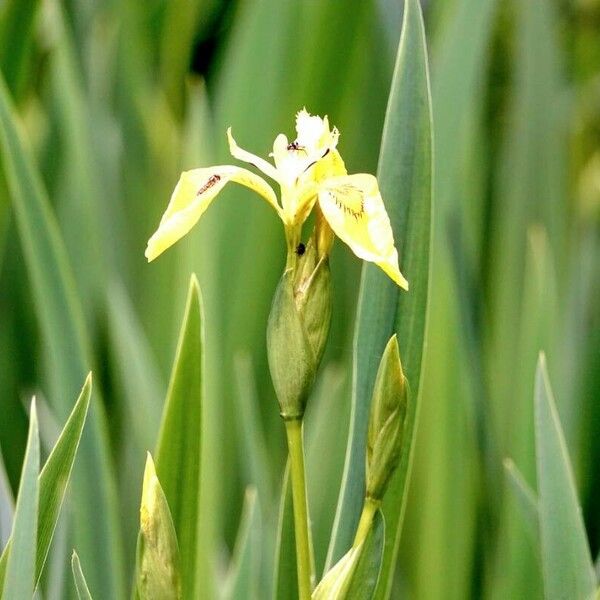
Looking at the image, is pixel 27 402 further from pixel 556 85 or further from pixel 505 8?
pixel 505 8

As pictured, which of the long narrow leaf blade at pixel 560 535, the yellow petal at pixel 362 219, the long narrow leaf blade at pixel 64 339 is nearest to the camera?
the yellow petal at pixel 362 219

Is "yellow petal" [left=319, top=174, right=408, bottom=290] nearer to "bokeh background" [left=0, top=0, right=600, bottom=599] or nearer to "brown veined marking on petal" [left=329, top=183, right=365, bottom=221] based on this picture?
"brown veined marking on petal" [left=329, top=183, right=365, bottom=221]

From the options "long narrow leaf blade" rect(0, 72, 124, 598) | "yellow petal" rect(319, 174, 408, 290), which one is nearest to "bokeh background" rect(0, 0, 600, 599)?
"long narrow leaf blade" rect(0, 72, 124, 598)

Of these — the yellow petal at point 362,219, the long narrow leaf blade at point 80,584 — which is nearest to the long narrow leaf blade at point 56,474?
the long narrow leaf blade at point 80,584

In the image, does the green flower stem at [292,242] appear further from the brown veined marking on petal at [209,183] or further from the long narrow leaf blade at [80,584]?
the long narrow leaf blade at [80,584]

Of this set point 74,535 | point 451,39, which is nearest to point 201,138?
point 451,39

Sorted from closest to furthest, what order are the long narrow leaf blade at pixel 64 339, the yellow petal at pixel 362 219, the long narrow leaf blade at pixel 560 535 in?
the yellow petal at pixel 362 219 < the long narrow leaf blade at pixel 560 535 < the long narrow leaf blade at pixel 64 339
